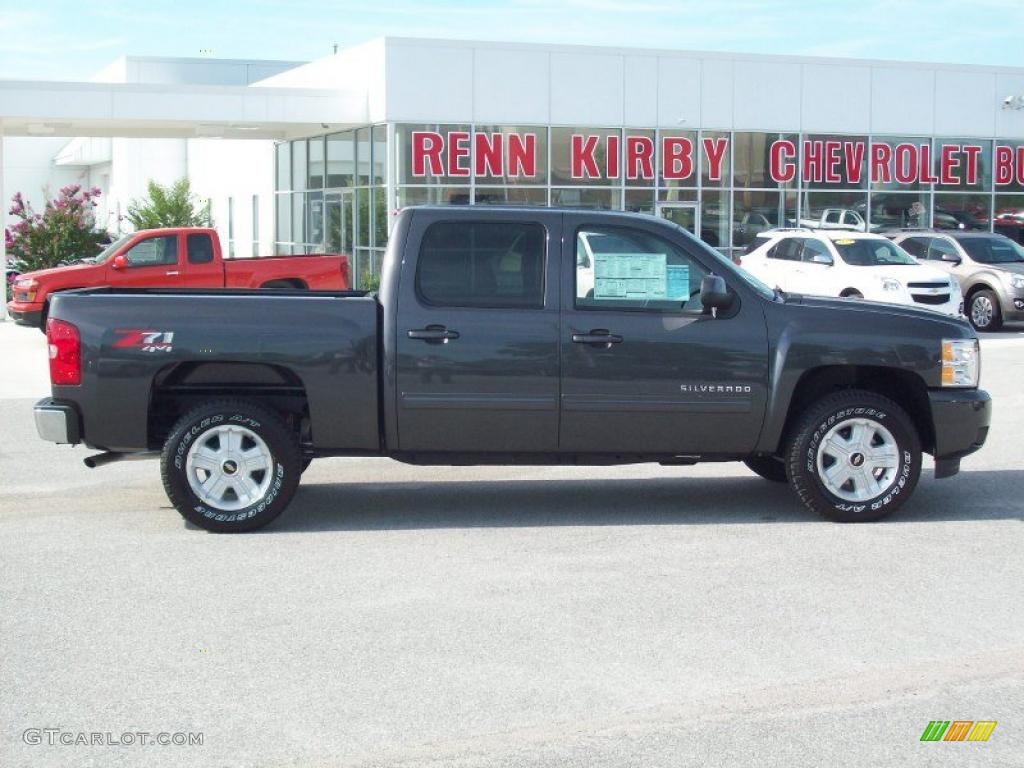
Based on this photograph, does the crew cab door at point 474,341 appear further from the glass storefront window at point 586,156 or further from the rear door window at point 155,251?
the glass storefront window at point 586,156

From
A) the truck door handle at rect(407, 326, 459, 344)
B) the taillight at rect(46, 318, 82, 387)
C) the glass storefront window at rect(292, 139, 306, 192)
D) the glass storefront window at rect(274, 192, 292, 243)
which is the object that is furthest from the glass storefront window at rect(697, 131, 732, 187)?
the taillight at rect(46, 318, 82, 387)

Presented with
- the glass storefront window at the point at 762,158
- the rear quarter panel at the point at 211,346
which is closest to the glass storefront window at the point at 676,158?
the glass storefront window at the point at 762,158

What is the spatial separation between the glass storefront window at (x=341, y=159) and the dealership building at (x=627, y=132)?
0.23 ft

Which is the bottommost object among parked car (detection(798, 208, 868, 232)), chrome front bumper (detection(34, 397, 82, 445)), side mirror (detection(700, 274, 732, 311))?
chrome front bumper (detection(34, 397, 82, 445))

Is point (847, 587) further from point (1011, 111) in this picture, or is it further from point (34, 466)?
point (1011, 111)

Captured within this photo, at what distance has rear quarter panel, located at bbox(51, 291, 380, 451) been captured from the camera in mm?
7949

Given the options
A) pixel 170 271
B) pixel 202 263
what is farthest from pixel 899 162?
pixel 170 271

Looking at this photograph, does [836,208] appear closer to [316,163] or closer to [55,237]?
[316,163]

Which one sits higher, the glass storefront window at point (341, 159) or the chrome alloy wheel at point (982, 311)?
the glass storefront window at point (341, 159)

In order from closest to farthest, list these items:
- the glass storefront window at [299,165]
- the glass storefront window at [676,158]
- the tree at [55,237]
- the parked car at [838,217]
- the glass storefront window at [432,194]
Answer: the glass storefront window at [432,194] < the tree at [55,237] < the glass storefront window at [676,158] < the parked car at [838,217] < the glass storefront window at [299,165]

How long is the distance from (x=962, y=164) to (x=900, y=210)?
78.4 inches

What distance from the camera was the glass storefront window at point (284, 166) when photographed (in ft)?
124

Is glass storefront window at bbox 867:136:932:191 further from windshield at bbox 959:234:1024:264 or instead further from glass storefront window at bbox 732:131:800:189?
windshield at bbox 959:234:1024:264

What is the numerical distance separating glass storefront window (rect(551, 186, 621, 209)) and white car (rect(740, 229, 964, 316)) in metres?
7.23
